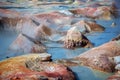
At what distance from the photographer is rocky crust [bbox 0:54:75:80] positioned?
19.0 feet

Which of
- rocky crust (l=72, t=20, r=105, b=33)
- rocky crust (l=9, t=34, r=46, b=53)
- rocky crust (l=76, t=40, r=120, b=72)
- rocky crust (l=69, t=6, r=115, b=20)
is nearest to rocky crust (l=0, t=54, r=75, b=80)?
rocky crust (l=9, t=34, r=46, b=53)

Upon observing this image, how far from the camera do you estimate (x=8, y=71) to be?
591cm

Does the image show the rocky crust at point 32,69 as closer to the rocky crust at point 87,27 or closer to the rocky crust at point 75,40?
the rocky crust at point 75,40

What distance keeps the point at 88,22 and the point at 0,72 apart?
2088mm

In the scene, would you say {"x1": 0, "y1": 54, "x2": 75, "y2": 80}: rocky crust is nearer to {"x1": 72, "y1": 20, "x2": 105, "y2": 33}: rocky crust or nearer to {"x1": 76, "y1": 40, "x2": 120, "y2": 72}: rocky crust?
{"x1": 76, "y1": 40, "x2": 120, "y2": 72}: rocky crust

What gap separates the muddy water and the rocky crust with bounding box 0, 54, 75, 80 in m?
0.20

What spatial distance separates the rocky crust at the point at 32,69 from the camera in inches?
228

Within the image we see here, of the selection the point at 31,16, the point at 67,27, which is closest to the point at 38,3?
the point at 31,16

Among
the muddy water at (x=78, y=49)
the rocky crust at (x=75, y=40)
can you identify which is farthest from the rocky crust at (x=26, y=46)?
the rocky crust at (x=75, y=40)

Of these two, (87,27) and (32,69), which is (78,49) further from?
(32,69)

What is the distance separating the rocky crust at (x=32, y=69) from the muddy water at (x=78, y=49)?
0.20 metres

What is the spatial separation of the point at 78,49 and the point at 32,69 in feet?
3.38

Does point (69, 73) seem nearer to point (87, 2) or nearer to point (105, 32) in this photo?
point (105, 32)

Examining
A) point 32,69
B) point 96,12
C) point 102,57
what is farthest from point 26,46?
point 96,12
